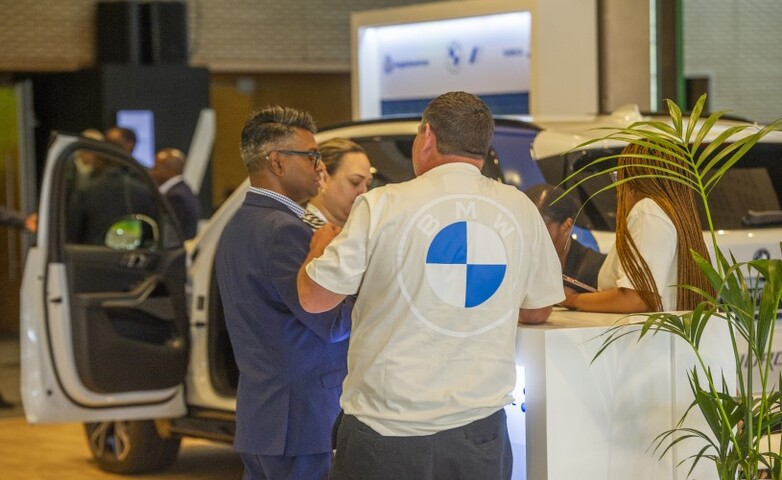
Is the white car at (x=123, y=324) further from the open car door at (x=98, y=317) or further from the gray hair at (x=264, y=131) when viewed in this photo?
the gray hair at (x=264, y=131)

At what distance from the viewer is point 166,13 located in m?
14.0

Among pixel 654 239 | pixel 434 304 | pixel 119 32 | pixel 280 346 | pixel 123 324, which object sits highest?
pixel 119 32

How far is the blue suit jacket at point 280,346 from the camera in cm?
383

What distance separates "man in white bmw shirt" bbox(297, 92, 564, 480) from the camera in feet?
10.4

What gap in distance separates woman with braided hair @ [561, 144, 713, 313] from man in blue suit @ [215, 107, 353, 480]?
2.67 ft

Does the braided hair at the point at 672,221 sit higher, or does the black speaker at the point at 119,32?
the black speaker at the point at 119,32

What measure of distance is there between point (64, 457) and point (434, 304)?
5.30 m

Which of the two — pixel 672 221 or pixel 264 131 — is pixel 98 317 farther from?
pixel 672 221

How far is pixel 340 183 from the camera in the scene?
4660mm

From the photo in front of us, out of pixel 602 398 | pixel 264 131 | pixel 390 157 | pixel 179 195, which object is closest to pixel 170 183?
pixel 179 195

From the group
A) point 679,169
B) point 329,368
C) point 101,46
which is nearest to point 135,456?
point 329,368

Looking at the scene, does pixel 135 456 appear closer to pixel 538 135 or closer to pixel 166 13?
pixel 538 135

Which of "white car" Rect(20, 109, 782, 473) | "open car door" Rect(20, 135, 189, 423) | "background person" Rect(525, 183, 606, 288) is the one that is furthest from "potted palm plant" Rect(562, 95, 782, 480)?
"open car door" Rect(20, 135, 189, 423)

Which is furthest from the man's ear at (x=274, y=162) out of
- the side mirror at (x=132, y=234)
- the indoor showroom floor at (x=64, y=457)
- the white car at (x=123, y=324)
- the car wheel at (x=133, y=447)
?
the indoor showroom floor at (x=64, y=457)
